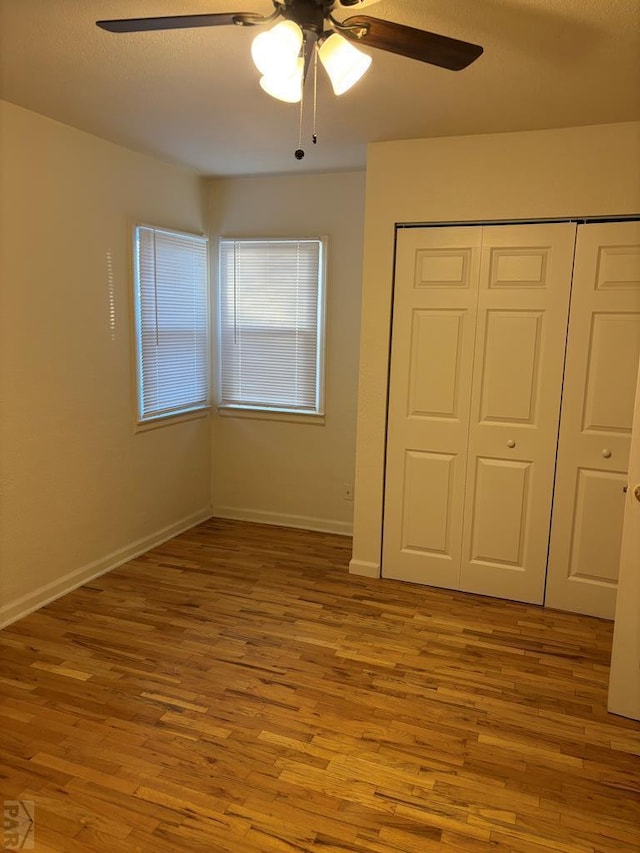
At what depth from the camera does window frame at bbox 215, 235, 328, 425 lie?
13.8 feet

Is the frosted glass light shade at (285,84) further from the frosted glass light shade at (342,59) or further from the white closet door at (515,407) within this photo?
the white closet door at (515,407)

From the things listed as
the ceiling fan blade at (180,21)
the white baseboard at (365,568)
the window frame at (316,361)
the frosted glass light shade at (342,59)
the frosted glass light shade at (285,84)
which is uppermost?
the ceiling fan blade at (180,21)

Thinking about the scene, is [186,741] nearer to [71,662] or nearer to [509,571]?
[71,662]

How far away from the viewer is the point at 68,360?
3.29 m

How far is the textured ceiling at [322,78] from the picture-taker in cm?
197

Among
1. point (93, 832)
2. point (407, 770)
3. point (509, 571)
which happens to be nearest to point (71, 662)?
point (93, 832)

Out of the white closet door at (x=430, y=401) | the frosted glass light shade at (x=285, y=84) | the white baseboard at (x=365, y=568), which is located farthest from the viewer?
the white baseboard at (x=365, y=568)

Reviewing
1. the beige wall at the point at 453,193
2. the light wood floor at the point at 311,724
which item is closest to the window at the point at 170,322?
the light wood floor at the point at 311,724

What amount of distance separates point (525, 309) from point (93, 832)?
2893 mm

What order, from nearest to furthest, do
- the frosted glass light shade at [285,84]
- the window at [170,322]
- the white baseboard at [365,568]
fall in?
the frosted glass light shade at [285,84] → the white baseboard at [365,568] → the window at [170,322]

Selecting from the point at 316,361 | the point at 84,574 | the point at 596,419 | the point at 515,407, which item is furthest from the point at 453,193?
the point at 84,574

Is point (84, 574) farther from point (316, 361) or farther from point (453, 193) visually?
point (453, 193)

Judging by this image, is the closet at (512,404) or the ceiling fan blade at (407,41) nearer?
the ceiling fan blade at (407,41)

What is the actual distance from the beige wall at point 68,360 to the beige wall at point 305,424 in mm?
540
